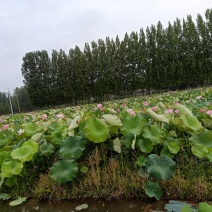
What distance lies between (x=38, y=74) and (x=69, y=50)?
5742mm

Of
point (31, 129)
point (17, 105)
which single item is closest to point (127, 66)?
point (31, 129)

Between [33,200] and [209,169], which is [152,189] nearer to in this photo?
[209,169]

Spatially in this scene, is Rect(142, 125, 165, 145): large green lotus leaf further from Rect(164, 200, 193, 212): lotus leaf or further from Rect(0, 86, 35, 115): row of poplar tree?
Rect(0, 86, 35, 115): row of poplar tree

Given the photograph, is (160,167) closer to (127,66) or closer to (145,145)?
(145,145)

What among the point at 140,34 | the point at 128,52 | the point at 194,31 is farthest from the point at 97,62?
the point at 194,31

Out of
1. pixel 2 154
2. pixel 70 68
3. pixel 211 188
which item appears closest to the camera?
pixel 211 188

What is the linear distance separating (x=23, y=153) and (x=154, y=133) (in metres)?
1.43

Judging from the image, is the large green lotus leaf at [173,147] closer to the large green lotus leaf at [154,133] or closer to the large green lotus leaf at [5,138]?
the large green lotus leaf at [154,133]

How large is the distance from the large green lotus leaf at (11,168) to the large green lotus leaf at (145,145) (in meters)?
1.27

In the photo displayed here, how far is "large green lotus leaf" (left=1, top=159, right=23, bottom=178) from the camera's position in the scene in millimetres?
2559

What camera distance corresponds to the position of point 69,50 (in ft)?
115

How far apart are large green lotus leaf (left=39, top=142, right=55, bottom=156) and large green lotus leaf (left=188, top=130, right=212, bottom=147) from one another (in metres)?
1.53

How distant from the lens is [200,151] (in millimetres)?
2311

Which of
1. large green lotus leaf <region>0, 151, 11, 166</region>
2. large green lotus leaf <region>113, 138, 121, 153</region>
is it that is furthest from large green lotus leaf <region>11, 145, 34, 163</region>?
large green lotus leaf <region>113, 138, 121, 153</region>
